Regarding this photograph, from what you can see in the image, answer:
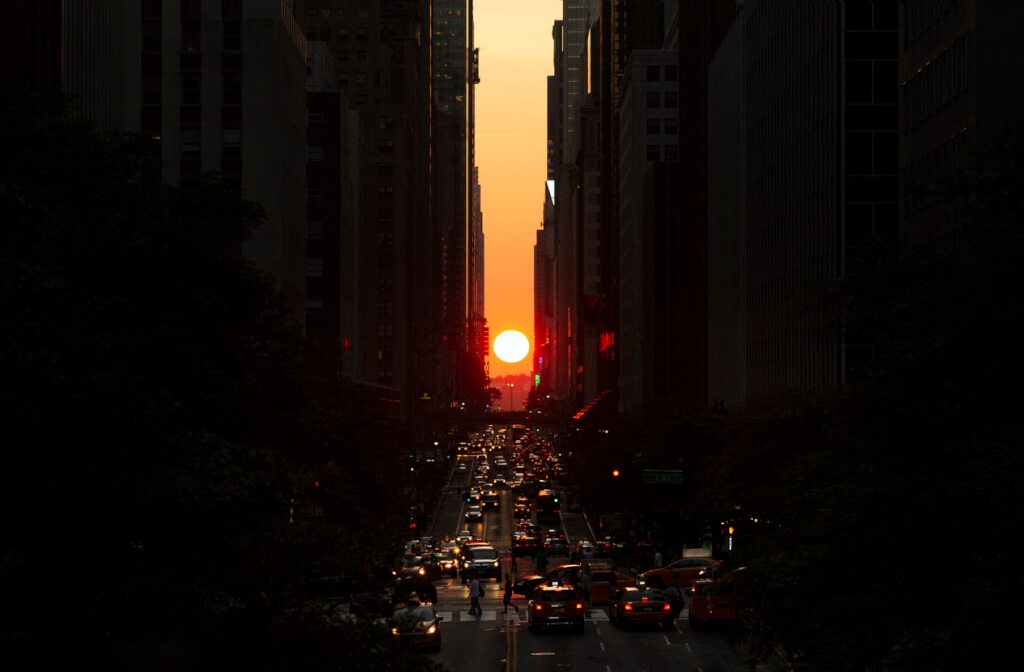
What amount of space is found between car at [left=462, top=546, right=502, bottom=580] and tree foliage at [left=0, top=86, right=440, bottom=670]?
51125mm

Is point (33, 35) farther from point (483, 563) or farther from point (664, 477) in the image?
point (483, 563)

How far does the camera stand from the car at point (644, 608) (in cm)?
4981

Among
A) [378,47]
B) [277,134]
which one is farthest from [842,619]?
[378,47]

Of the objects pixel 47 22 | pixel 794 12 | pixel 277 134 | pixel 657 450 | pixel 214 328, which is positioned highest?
pixel 794 12

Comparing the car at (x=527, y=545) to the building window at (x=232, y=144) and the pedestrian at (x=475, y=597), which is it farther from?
the pedestrian at (x=475, y=597)

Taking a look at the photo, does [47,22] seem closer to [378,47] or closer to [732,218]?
[732,218]

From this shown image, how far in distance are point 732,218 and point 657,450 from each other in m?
32.0

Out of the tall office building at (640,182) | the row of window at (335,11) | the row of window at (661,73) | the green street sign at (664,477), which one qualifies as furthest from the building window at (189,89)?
the row of window at (335,11)

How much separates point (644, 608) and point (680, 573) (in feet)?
48.3

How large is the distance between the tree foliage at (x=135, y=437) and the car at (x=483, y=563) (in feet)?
168

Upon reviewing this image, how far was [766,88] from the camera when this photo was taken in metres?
98.8

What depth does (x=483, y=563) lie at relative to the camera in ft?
249

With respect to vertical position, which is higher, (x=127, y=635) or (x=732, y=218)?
(x=732, y=218)

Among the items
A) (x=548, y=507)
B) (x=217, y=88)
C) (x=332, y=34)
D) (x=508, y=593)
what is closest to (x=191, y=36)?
(x=217, y=88)
